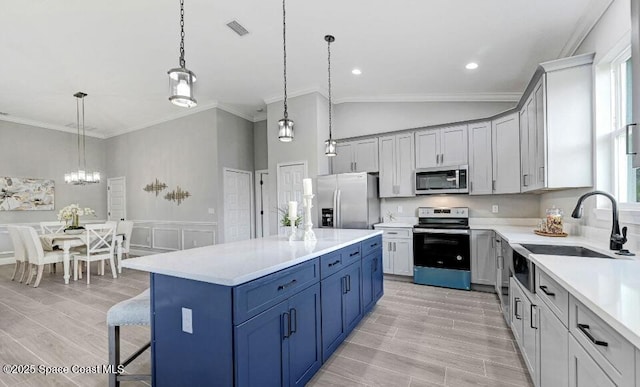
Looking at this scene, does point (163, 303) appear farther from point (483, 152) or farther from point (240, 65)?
point (483, 152)

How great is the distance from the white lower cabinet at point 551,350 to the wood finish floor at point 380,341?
45 cm

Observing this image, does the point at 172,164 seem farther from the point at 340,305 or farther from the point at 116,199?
the point at 340,305

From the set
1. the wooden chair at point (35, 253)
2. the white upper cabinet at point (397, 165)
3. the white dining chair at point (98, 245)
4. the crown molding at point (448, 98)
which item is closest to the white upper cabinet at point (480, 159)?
the crown molding at point (448, 98)

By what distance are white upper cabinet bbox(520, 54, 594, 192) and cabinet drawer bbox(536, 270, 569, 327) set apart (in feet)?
4.93

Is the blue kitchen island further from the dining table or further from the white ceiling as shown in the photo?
the dining table

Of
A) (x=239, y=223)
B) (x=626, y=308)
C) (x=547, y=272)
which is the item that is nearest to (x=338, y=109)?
(x=239, y=223)

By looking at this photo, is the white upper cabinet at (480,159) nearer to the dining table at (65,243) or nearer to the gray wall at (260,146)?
the gray wall at (260,146)

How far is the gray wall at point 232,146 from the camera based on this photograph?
5801 millimetres

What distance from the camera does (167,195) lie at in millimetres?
6523

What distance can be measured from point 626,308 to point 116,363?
258cm

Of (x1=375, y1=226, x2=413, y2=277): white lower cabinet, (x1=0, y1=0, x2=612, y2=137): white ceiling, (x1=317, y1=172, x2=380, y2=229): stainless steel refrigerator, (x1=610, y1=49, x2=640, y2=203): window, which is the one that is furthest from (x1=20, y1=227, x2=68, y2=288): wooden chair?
(x1=610, y1=49, x2=640, y2=203): window

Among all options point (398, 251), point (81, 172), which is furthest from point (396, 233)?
point (81, 172)

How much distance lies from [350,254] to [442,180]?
2.43 metres

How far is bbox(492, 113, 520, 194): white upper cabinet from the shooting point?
3715 millimetres
